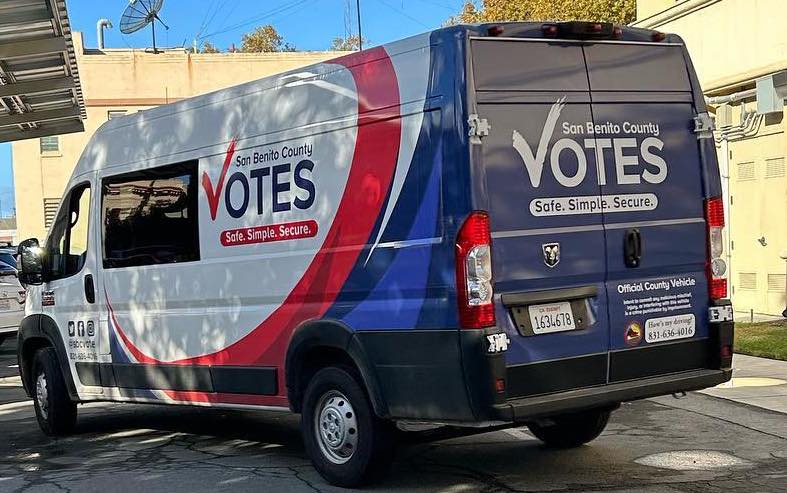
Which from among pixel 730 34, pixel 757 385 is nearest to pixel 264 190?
pixel 757 385

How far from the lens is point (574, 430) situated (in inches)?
303

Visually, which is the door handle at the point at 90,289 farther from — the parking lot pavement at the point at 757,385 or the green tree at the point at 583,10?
the green tree at the point at 583,10

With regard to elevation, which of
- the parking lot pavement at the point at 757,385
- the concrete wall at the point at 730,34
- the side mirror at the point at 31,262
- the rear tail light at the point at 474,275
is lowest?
the parking lot pavement at the point at 757,385

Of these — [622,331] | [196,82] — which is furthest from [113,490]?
[196,82]

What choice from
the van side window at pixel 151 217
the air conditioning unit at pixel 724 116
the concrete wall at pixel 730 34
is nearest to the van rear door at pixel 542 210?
the van side window at pixel 151 217

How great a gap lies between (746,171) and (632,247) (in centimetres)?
1136

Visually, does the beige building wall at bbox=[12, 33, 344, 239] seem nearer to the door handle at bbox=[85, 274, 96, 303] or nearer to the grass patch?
the grass patch

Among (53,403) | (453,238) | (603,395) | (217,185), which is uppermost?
(217,185)

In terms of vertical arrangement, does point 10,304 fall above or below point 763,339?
above

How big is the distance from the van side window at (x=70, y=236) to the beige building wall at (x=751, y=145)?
10.9m

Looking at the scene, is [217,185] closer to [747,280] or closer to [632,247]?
[632,247]

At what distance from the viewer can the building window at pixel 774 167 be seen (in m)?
16.0

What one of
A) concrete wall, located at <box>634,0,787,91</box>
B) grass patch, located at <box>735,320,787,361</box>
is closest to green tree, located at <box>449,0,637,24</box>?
concrete wall, located at <box>634,0,787,91</box>

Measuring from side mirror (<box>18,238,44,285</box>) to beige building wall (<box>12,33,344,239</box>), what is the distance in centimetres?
3148
